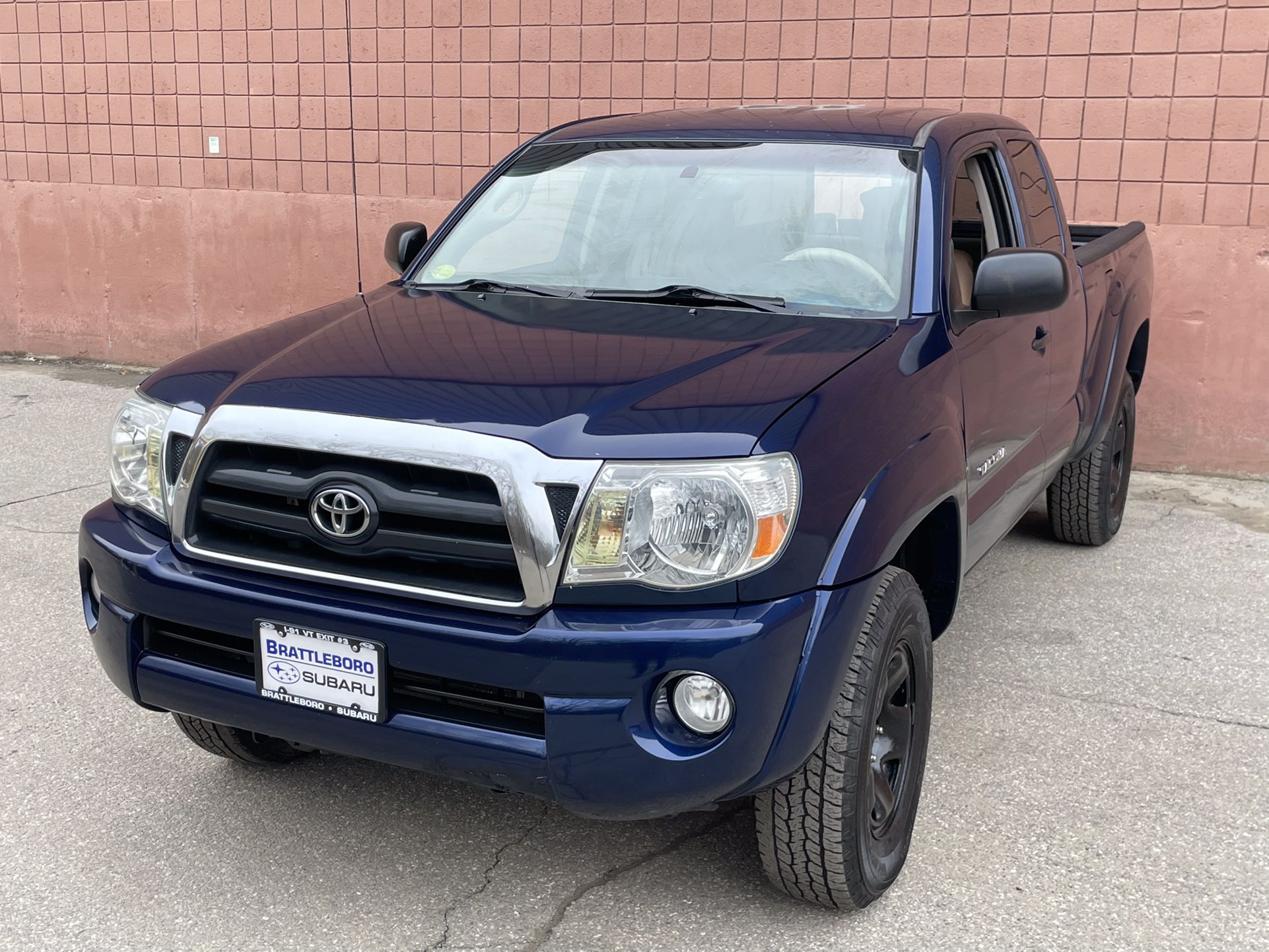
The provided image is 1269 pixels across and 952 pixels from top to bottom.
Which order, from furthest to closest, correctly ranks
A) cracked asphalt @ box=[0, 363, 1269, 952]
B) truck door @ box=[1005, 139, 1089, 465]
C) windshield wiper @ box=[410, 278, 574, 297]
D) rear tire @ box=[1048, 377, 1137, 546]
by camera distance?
rear tire @ box=[1048, 377, 1137, 546]
truck door @ box=[1005, 139, 1089, 465]
windshield wiper @ box=[410, 278, 574, 297]
cracked asphalt @ box=[0, 363, 1269, 952]

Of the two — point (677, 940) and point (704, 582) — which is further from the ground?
point (704, 582)

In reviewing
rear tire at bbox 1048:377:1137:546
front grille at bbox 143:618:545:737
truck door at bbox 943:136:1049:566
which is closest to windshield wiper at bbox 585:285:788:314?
truck door at bbox 943:136:1049:566

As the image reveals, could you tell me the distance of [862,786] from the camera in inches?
109

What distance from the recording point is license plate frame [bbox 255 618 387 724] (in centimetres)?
260

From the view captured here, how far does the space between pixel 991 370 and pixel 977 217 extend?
0.73 m

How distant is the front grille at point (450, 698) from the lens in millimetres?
2531

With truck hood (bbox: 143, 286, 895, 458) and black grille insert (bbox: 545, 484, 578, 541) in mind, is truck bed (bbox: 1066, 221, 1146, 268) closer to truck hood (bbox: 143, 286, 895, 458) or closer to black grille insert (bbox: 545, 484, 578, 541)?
truck hood (bbox: 143, 286, 895, 458)

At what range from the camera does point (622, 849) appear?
3215 mm

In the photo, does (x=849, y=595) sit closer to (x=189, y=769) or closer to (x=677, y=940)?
(x=677, y=940)

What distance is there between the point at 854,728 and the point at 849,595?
30cm

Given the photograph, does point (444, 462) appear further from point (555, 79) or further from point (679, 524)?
point (555, 79)

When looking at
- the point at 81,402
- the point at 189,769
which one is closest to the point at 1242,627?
the point at 189,769

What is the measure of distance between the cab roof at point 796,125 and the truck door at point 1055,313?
0.86ft

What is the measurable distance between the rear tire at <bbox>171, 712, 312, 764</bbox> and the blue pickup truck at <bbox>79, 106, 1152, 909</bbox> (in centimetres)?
1
